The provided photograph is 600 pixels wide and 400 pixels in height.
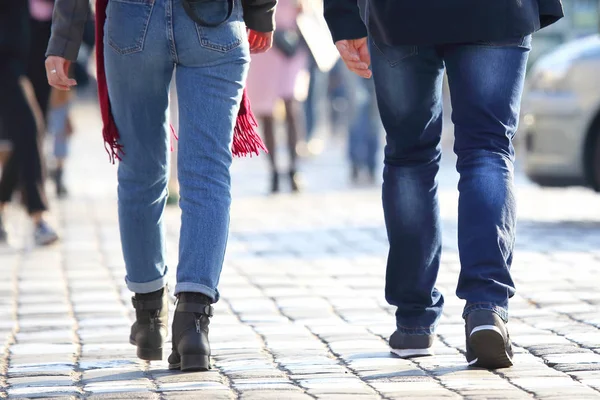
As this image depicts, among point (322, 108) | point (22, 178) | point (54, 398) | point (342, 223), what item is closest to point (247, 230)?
point (342, 223)

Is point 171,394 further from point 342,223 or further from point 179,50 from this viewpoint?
point 342,223

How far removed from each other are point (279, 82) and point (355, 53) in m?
7.58

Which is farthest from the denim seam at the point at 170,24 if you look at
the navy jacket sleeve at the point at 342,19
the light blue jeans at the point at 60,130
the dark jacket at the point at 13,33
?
the light blue jeans at the point at 60,130

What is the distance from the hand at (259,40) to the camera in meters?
4.59

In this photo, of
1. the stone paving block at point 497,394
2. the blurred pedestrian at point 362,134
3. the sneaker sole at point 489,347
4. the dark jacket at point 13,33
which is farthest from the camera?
the blurred pedestrian at point 362,134

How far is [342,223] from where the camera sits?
955 cm

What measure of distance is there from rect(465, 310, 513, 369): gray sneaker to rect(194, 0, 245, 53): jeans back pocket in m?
1.02

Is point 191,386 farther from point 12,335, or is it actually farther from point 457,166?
point 12,335

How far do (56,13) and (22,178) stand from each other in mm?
4061

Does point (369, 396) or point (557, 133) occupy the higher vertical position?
point (557, 133)

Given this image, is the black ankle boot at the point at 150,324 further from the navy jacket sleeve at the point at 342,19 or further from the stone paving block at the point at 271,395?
the navy jacket sleeve at the point at 342,19

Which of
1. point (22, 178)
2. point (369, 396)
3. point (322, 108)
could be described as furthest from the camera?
point (322, 108)

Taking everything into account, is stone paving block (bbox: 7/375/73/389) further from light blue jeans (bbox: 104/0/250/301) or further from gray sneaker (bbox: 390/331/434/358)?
gray sneaker (bbox: 390/331/434/358)

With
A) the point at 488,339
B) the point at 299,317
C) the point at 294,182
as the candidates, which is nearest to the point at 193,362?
the point at 488,339
